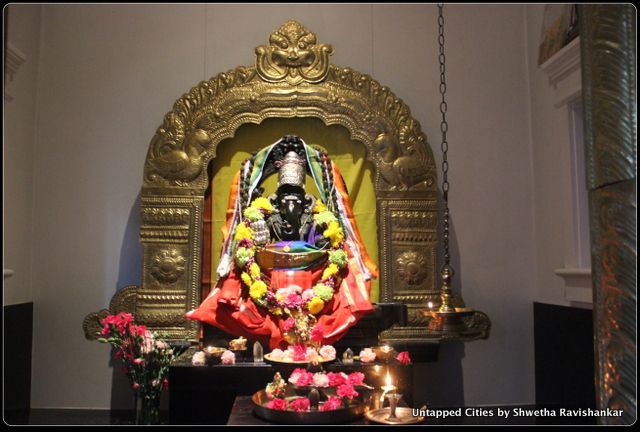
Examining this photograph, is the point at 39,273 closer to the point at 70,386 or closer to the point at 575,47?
the point at 70,386

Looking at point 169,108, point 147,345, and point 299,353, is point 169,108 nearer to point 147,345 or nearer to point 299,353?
point 147,345

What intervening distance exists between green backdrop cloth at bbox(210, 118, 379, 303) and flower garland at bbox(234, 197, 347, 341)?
642 millimetres

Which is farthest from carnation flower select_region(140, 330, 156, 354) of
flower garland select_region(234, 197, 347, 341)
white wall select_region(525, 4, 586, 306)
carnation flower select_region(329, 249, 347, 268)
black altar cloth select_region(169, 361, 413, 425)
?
white wall select_region(525, 4, 586, 306)

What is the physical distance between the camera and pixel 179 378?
464cm

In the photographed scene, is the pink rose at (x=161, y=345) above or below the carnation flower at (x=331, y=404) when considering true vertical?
above

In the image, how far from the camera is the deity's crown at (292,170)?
5367mm

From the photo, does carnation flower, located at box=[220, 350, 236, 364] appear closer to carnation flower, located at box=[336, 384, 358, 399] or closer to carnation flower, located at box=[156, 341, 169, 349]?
carnation flower, located at box=[156, 341, 169, 349]

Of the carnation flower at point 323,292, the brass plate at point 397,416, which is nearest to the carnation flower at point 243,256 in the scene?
the carnation flower at point 323,292

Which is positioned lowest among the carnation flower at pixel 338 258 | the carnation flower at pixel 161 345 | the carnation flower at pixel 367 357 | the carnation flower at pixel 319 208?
the carnation flower at pixel 367 357

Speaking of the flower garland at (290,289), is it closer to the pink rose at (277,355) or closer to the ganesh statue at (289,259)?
the ganesh statue at (289,259)

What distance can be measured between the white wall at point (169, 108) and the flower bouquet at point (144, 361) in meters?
1.19

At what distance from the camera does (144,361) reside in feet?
15.7

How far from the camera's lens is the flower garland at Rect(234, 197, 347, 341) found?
4.87 m

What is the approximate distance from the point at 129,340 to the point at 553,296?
4.08m
